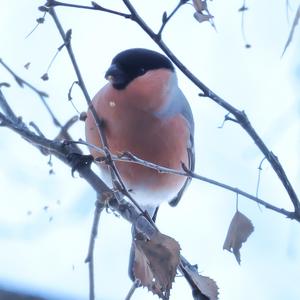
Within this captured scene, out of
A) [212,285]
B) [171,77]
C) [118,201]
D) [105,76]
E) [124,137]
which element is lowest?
[212,285]

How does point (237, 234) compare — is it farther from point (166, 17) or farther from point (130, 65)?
point (130, 65)

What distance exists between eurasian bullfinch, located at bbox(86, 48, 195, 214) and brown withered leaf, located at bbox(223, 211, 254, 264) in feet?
1.85

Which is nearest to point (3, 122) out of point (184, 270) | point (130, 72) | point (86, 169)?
point (86, 169)

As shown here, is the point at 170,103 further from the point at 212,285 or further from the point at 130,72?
the point at 212,285

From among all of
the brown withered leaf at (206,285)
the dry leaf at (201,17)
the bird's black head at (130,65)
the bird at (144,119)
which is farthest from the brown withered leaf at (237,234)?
the bird's black head at (130,65)

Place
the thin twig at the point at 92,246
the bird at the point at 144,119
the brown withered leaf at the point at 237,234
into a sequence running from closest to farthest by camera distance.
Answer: the brown withered leaf at the point at 237,234
the thin twig at the point at 92,246
the bird at the point at 144,119

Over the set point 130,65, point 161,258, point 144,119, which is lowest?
point 161,258

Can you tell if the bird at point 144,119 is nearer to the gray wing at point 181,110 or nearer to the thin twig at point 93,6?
the gray wing at point 181,110

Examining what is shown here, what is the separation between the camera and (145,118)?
1.37 meters

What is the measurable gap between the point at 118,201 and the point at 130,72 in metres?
0.57

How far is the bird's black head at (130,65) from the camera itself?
1.38m

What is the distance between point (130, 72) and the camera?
4.66 ft

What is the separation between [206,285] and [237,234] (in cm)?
7

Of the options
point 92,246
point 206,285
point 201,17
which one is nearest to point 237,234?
point 206,285
